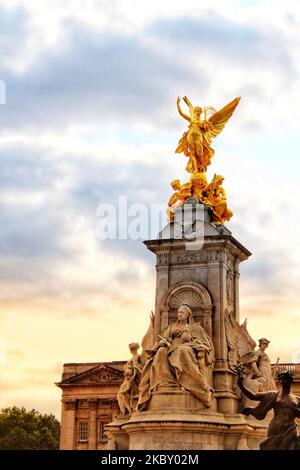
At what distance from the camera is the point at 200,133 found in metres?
32.2

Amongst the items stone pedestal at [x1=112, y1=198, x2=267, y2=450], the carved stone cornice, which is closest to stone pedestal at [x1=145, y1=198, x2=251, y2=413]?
stone pedestal at [x1=112, y1=198, x2=267, y2=450]

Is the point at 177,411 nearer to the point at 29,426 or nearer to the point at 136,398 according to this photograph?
the point at 136,398

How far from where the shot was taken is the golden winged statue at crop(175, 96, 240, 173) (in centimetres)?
3206

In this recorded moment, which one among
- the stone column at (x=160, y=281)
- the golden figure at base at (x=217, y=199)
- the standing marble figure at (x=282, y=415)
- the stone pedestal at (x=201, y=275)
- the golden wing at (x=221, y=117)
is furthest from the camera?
the golden wing at (x=221, y=117)

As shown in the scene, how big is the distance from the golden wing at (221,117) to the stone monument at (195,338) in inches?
1.5

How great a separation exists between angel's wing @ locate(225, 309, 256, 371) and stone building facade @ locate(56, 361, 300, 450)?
38.8m

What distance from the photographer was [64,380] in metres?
73.4

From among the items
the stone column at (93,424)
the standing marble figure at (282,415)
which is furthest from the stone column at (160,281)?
the stone column at (93,424)

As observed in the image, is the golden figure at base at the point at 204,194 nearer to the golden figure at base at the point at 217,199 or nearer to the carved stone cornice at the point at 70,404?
the golden figure at base at the point at 217,199

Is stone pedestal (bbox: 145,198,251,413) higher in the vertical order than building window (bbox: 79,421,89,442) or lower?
lower

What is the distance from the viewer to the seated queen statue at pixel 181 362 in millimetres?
27531

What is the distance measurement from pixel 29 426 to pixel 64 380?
2006cm

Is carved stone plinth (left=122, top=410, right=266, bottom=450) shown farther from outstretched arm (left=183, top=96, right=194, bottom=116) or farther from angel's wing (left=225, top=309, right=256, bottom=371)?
outstretched arm (left=183, top=96, right=194, bottom=116)

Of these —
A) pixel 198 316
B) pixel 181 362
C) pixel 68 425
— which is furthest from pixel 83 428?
pixel 181 362
